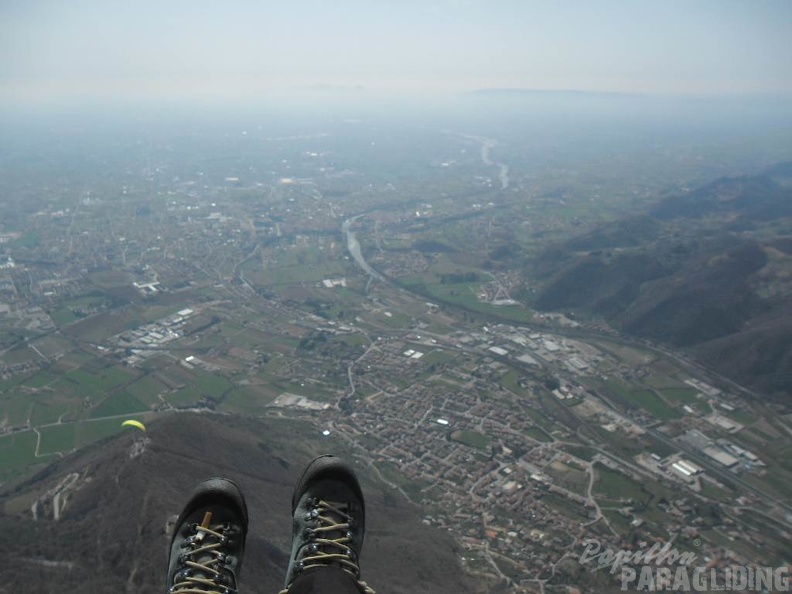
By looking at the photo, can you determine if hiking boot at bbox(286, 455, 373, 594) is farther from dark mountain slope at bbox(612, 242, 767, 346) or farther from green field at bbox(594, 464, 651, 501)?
dark mountain slope at bbox(612, 242, 767, 346)

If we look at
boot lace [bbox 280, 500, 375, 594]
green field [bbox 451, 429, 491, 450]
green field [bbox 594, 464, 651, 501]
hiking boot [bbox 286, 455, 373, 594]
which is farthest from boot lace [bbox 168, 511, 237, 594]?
green field [bbox 451, 429, 491, 450]

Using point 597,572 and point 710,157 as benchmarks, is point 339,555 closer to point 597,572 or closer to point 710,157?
point 597,572

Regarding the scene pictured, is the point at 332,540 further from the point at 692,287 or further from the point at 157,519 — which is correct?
the point at 692,287

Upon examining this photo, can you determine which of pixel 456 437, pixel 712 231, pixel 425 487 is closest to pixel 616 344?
pixel 456 437

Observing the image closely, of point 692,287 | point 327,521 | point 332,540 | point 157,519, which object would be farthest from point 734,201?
point 332,540

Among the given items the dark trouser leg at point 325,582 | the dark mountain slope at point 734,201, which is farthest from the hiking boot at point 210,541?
the dark mountain slope at point 734,201

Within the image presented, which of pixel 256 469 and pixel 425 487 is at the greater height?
pixel 256 469
